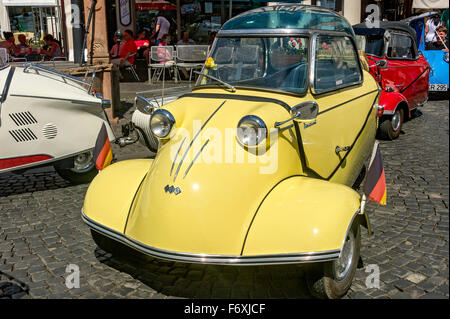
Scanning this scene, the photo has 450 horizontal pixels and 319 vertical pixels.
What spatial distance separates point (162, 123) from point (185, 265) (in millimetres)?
1139

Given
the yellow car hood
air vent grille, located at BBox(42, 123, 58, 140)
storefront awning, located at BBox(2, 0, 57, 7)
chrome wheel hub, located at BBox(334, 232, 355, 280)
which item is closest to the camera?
the yellow car hood

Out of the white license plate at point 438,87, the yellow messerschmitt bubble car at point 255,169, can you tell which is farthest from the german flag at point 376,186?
the white license plate at point 438,87

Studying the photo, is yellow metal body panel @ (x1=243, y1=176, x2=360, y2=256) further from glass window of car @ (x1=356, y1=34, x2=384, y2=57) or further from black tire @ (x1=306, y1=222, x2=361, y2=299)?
glass window of car @ (x1=356, y1=34, x2=384, y2=57)

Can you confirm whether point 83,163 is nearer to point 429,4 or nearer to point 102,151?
point 102,151

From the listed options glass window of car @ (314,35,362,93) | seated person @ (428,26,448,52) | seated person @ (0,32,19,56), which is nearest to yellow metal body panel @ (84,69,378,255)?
glass window of car @ (314,35,362,93)

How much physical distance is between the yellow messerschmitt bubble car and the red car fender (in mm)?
3622

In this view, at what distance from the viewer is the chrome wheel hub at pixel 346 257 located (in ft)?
10.3

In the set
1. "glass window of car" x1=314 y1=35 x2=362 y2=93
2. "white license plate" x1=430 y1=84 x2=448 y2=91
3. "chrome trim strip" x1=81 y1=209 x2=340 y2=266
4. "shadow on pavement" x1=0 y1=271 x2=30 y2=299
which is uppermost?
"glass window of car" x1=314 y1=35 x2=362 y2=93

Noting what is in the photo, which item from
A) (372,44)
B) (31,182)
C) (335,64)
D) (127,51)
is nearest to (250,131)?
(335,64)

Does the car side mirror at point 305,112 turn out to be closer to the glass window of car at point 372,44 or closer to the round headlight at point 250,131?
the round headlight at point 250,131

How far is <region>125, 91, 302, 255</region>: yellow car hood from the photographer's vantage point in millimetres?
2820
